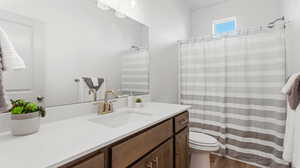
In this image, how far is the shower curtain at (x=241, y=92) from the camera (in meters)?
1.80

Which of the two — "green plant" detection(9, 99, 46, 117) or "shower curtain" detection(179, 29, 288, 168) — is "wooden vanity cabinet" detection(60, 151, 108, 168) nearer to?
"green plant" detection(9, 99, 46, 117)

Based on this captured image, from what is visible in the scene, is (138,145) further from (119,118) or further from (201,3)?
(201,3)

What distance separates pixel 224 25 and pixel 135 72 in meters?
2.32

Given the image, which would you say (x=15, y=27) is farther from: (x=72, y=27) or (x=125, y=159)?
(x=125, y=159)

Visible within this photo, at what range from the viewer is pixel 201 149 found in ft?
5.04

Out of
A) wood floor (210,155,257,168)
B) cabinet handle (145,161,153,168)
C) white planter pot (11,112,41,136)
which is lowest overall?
wood floor (210,155,257,168)

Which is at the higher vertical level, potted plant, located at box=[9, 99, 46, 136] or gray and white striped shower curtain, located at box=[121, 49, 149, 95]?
gray and white striped shower curtain, located at box=[121, 49, 149, 95]

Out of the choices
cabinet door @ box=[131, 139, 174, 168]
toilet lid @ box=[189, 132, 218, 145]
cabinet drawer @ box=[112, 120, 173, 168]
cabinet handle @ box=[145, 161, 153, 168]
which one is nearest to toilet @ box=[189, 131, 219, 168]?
toilet lid @ box=[189, 132, 218, 145]

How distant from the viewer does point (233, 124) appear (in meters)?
2.08

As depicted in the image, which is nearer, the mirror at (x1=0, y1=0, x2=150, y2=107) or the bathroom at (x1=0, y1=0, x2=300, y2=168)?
the bathroom at (x1=0, y1=0, x2=300, y2=168)

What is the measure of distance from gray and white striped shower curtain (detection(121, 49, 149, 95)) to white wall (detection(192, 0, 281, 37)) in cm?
184

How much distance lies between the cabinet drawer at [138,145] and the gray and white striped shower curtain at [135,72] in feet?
2.29

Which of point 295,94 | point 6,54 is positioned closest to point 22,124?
point 6,54

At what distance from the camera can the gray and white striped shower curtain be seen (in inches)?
63.9
